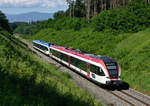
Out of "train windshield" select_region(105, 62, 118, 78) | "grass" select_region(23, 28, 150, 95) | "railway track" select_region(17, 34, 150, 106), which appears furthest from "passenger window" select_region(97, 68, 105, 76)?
"grass" select_region(23, 28, 150, 95)

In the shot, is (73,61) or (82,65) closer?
(82,65)

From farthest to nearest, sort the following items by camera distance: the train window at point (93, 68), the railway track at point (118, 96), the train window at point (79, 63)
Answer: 1. the train window at point (79, 63)
2. the train window at point (93, 68)
3. the railway track at point (118, 96)

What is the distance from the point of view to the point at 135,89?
1953cm

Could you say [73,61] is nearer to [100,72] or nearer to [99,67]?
[99,67]

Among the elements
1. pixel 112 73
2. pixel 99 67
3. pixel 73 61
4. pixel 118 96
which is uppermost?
pixel 99 67

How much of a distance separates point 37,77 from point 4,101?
5701 mm

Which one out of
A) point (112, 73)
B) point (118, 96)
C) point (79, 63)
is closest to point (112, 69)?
point (112, 73)

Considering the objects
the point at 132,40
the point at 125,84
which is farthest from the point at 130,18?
the point at 125,84

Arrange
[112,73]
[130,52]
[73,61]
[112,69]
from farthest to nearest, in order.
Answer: [130,52] → [73,61] → [112,69] → [112,73]

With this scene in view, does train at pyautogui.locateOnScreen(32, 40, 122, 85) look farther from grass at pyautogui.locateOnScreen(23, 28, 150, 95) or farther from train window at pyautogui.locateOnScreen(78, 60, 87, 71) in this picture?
grass at pyautogui.locateOnScreen(23, 28, 150, 95)

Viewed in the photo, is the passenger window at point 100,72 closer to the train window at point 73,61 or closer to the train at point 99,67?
the train at point 99,67

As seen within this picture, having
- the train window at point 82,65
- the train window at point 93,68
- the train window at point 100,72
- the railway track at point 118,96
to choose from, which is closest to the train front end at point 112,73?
the train window at point 100,72

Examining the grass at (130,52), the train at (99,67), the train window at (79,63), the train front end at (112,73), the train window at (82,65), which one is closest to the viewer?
the train front end at (112,73)

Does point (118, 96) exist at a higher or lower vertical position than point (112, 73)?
lower
